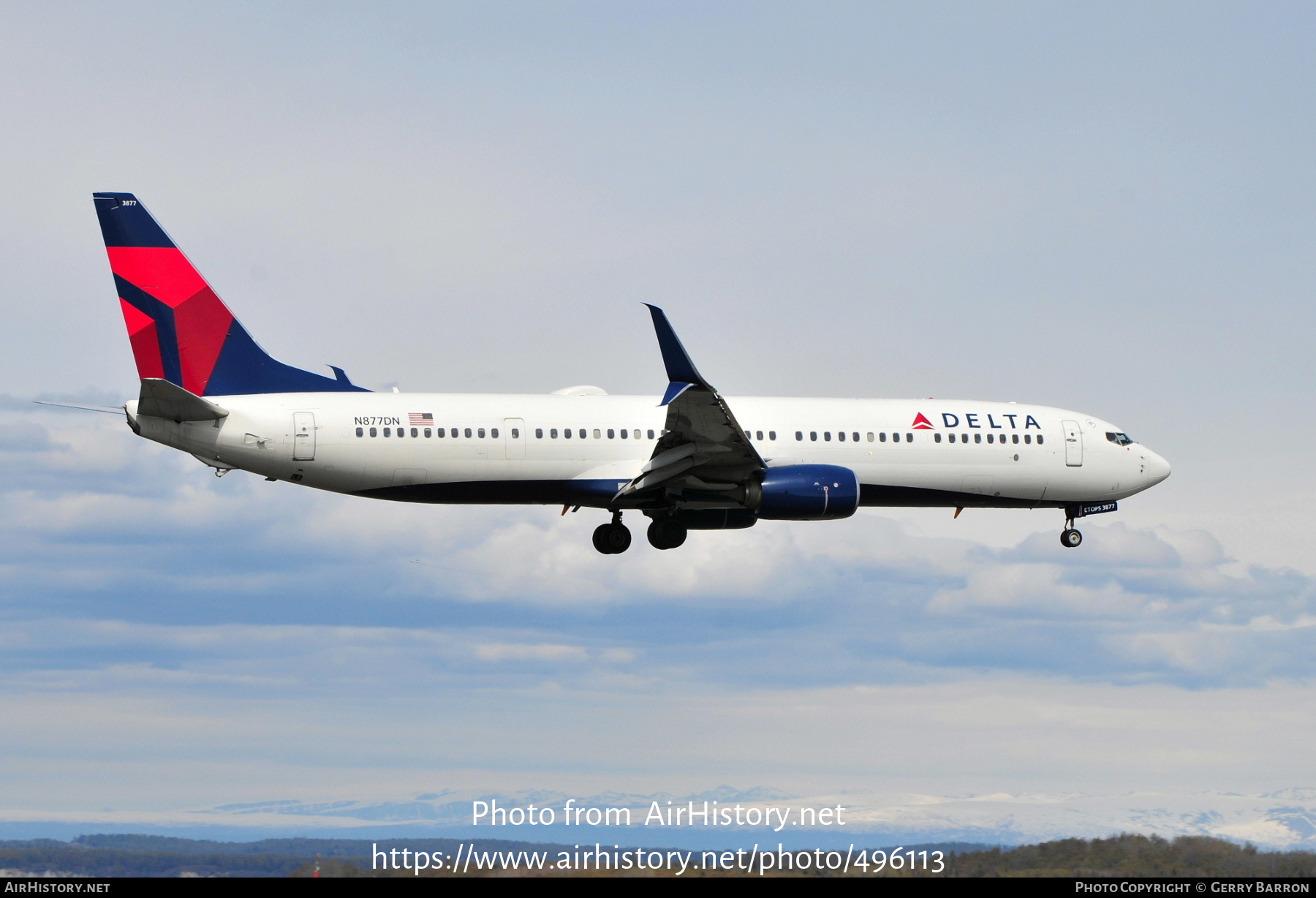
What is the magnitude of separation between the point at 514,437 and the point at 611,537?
5.39 meters

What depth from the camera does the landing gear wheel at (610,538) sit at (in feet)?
129

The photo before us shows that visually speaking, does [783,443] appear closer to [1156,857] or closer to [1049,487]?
[1049,487]

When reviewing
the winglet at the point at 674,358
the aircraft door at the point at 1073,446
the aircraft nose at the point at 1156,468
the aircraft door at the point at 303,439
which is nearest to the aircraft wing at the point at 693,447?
the winglet at the point at 674,358

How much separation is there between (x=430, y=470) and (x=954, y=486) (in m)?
13.7

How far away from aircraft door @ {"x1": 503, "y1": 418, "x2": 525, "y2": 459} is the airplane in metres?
0.03

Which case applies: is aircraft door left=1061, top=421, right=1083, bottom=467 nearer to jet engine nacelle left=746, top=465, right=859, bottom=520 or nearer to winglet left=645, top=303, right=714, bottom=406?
jet engine nacelle left=746, top=465, right=859, bottom=520

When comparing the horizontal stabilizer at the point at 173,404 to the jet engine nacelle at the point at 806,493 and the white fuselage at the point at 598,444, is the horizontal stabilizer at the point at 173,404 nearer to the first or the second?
the white fuselage at the point at 598,444

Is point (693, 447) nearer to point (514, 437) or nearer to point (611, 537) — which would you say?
point (514, 437)

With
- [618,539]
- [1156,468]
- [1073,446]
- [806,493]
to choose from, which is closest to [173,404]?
[618,539]

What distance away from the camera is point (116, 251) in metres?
35.1

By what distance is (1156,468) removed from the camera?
42.4 meters

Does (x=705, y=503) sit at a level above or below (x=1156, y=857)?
above
